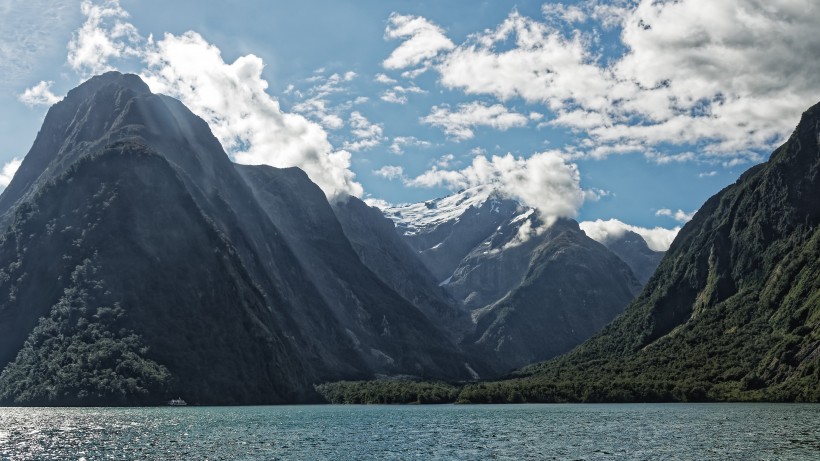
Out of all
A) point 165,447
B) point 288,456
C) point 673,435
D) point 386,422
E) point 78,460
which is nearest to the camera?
point 78,460

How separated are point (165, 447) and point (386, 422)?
8021cm

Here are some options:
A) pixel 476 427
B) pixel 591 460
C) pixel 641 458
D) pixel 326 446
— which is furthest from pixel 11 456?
pixel 476 427

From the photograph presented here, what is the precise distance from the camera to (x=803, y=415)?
6969 inches

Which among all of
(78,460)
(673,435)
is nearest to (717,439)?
(673,435)

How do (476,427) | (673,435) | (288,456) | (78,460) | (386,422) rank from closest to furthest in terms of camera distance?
(78,460)
(288,456)
(673,435)
(476,427)
(386,422)

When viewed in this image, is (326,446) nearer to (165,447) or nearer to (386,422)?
(165,447)

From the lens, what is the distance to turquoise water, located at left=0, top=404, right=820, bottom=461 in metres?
108

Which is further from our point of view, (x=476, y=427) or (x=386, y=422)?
(x=386, y=422)

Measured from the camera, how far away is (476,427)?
6663 inches

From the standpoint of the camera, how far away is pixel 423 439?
137125 millimetres

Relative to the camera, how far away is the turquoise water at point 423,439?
108m

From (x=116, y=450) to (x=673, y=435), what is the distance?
8791 centimetres

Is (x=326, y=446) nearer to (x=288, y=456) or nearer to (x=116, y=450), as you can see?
(x=288, y=456)

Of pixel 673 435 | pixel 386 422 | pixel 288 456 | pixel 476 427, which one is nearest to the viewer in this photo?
pixel 288 456
